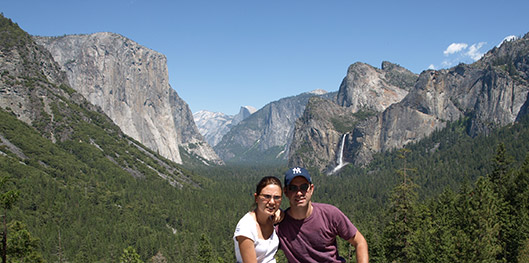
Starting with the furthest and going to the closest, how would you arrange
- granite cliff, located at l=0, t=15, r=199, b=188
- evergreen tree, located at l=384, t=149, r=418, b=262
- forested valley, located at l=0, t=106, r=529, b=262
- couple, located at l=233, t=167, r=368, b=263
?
granite cliff, located at l=0, t=15, r=199, b=188
forested valley, located at l=0, t=106, r=529, b=262
evergreen tree, located at l=384, t=149, r=418, b=262
couple, located at l=233, t=167, r=368, b=263

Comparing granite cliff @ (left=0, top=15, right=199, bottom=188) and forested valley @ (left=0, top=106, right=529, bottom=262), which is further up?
granite cliff @ (left=0, top=15, right=199, bottom=188)

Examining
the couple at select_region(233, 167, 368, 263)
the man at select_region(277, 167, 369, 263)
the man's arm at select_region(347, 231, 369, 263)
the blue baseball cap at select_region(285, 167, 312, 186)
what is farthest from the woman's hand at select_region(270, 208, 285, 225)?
the man's arm at select_region(347, 231, 369, 263)

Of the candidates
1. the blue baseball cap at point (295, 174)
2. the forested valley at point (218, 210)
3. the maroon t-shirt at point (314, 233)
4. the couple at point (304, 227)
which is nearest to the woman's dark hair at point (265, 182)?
the couple at point (304, 227)

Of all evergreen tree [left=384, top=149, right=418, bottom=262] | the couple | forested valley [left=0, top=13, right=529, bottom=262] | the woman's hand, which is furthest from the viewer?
forested valley [left=0, top=13, right=529, bottom=262]

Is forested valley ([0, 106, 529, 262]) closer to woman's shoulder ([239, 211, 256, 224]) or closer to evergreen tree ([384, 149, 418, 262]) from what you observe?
evergreen tree ([384, 149, 418, 262])

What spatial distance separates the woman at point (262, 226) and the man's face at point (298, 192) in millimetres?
328

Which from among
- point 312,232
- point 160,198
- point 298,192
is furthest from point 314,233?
point 160,198

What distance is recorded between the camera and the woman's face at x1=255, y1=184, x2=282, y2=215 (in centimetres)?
723

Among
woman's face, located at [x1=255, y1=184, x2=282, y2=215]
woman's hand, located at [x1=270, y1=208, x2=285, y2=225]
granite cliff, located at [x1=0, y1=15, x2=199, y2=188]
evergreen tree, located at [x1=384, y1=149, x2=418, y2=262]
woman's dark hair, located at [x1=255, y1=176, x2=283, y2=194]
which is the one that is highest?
granite cliff, located at [x1=0, y1=15, x2=199, y2=188]

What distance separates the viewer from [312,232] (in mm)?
7844

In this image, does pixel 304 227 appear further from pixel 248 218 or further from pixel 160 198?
pixel 160 198

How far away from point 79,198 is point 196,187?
71.0 metres

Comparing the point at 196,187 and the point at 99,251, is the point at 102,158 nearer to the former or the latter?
the point at 196,187

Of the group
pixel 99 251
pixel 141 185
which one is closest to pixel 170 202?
pixel 141 185
